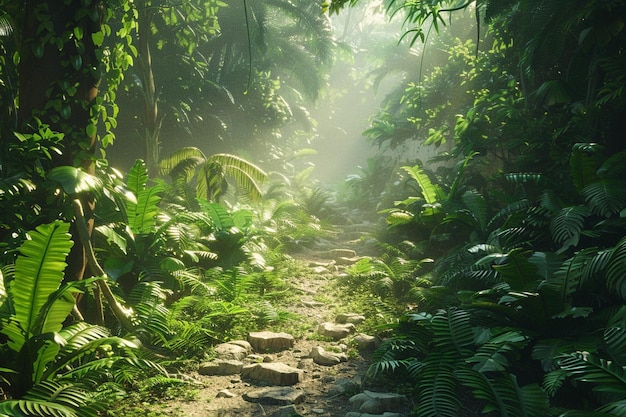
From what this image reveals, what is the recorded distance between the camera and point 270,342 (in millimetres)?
4711

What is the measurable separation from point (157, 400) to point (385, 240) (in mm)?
6615

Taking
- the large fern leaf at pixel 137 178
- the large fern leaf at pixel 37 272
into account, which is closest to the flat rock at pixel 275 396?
the large fern leaf at pixel 37 272

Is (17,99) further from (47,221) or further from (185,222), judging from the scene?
(185,222)

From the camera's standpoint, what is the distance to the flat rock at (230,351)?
14.3 feet

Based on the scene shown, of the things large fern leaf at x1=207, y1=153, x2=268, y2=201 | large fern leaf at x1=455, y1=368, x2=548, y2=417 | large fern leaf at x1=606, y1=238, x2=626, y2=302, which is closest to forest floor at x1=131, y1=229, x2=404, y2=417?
large fern leaf at x1=455, y1=368, x2=548, y2=417

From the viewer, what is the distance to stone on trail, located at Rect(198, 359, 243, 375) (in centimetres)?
405

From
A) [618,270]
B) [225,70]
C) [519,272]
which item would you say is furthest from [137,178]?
[225,70]

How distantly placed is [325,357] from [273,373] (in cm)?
61

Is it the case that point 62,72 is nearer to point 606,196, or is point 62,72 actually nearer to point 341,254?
point 606,196

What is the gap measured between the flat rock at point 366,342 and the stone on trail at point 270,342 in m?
0.65

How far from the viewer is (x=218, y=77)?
17.1 metres

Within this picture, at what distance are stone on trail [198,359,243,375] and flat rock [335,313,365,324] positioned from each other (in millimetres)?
1655

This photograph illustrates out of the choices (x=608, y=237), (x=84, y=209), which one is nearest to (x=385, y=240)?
(x=608, y=237)

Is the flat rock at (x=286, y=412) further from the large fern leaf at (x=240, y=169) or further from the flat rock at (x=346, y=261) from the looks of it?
the large fern leaf at (x=240, y=169)
